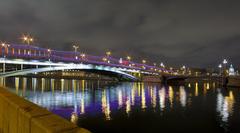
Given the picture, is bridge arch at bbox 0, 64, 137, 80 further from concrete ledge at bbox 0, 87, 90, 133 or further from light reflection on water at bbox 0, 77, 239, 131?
concrete ledge at bbox 0, 87, 90, 133

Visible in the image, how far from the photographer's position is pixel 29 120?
13.7 ft

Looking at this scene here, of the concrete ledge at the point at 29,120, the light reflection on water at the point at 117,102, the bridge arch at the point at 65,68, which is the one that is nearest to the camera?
the concrete ledge at the point at 29,120

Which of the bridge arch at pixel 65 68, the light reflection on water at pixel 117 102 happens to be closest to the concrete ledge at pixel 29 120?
the light reflection on water at pixel 117 102

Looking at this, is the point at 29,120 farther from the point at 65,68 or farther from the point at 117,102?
the point at 65,68

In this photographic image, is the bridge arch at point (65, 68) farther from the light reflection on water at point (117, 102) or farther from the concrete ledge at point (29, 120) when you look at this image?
the concrete ledge at point (29, 120)

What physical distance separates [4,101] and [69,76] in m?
148

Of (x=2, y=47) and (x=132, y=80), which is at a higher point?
(x=2, y=47)

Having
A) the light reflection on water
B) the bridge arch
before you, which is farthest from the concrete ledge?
the bridge arch

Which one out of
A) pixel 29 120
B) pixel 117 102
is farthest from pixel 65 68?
pixel 29 120

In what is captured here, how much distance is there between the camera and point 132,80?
378 ft

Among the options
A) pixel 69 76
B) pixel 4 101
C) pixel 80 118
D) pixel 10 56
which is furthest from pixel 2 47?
pixel 69 76

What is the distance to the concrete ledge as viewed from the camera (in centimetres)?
363

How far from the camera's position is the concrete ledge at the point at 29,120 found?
363 centimetres

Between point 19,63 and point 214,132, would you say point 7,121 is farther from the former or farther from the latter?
point 19,63
